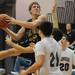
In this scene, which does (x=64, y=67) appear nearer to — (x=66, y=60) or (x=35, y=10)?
(x=66, y=60)

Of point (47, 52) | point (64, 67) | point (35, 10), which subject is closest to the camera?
point (47, 52)

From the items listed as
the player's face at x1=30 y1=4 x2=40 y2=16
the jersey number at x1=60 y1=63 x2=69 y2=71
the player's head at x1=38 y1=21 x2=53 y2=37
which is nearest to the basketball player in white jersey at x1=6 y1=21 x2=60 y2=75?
the player's head at x1=38 y1=21 x2=53 y2=37

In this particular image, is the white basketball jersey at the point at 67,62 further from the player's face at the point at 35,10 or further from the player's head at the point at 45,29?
the player's head at the point at 45,29

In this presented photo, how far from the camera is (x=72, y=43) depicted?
358 inches

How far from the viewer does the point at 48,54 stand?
4.87 m

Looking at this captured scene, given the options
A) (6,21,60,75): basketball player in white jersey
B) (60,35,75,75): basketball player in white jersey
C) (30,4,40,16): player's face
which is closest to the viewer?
(6,21,60,75): basketball player in white jersey

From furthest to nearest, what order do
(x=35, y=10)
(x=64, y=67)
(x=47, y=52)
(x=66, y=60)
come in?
(x=66, y=60), (x=64, y=67), (x=35, y=10), (x=47, y=52)

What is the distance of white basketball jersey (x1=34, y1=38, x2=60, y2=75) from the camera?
15.9 feet

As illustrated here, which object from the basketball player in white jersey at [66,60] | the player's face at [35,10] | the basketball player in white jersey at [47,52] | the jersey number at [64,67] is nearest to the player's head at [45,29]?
the basketball player in white jersey at [47,52]

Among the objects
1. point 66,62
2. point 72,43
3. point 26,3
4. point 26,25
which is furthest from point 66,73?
point 26,3

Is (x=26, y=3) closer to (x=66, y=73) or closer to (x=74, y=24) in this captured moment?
(x=74, y=24)

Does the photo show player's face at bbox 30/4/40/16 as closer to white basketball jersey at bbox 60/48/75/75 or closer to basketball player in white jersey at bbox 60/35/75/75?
basketball player in white jersey at bbox 60/35/75/75

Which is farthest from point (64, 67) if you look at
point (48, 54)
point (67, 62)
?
point (48, 54)

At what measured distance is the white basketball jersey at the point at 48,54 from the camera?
190 inches
